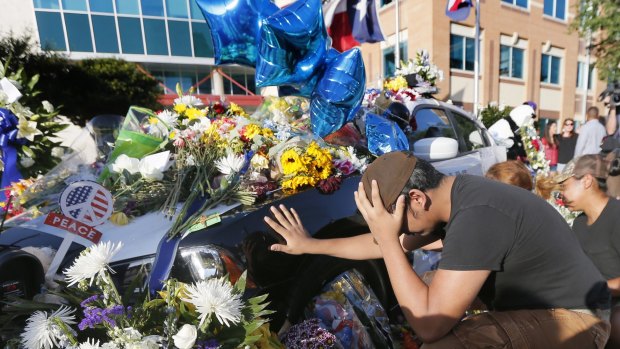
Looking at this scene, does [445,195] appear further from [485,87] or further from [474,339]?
[485,87]

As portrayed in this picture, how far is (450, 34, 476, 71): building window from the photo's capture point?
15586mm

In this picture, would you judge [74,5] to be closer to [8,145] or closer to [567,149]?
[8,145]

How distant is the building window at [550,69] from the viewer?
1917 centimetres

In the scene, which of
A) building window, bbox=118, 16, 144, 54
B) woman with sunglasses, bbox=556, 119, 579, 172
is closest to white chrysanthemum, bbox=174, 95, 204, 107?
woman with sunglasses, bbox=556, 119, 579, 172

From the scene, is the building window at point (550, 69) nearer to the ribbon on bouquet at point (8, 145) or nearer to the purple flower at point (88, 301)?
the ribbon on bouquet at point (8, 145)

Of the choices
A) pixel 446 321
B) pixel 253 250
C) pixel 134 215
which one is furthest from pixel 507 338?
pixel 134 215

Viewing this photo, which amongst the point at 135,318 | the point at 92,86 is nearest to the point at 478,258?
the point at 135,318

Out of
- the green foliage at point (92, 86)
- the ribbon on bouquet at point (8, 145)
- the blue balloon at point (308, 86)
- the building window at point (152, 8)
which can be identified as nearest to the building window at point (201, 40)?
Answer: the building window at point (152, 8)

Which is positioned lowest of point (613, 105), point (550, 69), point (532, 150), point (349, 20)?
point (532, 150)

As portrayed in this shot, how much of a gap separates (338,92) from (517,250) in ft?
4.56

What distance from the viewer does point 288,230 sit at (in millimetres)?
1771

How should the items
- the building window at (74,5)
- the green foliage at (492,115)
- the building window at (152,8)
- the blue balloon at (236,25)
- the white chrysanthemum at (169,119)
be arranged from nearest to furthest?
the blue balloon at (236,25)
the white chrysanthemum at (169,119)
the green foliage at (492,115)
the building window at (74,5)
the building window at (152,8)

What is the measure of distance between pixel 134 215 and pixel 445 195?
150 centimetres

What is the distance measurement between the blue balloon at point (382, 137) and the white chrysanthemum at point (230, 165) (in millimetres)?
1037
